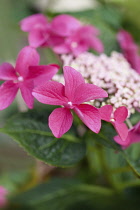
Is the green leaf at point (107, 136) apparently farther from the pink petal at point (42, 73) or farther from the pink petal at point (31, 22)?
the pink petal at point (31, 22)

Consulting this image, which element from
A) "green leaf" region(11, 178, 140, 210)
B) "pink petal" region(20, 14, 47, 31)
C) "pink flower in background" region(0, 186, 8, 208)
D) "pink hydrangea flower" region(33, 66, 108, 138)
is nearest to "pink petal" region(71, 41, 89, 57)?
"pink petal" region(20, 14, 47, 31)

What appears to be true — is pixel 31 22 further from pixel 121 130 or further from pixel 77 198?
pixel 77 198

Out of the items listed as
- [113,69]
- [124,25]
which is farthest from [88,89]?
[124,25]

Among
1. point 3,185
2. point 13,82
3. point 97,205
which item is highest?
→ point 13,82

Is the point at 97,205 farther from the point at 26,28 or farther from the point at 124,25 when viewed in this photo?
the point at 124,25

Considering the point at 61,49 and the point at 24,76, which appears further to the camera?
the point at 61,49

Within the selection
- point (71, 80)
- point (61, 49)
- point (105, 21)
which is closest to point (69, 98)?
point (71, 80)

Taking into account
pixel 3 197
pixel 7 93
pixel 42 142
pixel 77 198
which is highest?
pixel 7 93
